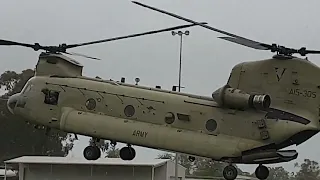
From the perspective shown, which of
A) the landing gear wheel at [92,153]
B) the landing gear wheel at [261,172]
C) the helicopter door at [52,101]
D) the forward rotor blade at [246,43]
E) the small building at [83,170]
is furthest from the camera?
the small building at [83,170]

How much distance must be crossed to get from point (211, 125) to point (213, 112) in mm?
405

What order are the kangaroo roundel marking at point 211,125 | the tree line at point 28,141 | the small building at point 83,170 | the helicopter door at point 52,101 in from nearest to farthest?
the kangaroo roundel marking at point 211,125, the helicopter door at point 52,101, the small building at point 83,170, the tree line at point 28,141

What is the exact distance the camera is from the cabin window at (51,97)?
2100 cm

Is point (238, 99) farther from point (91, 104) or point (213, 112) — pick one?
point (91, 104)

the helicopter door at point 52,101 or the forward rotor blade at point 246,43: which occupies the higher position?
the forward rotor blade at point 246,43

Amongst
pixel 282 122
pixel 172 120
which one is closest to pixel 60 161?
pixel 172 120

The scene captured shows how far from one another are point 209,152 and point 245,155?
3.59 feet

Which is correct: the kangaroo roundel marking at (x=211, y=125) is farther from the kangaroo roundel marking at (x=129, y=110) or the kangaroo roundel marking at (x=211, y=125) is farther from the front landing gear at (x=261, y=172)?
the kangaroo roundel marking at (x=129, y=110)

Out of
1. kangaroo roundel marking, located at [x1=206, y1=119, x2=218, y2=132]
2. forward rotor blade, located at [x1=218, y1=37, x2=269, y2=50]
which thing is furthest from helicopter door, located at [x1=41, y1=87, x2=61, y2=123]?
forward rotor blade, located at [x1=218, y1=37, x2=269, y2=50]

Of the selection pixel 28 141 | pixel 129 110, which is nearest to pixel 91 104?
pixel 129 110

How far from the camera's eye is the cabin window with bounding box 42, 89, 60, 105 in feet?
68.9

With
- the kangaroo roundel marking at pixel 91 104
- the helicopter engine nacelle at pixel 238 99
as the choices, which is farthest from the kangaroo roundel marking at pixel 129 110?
the helicopter engine nacelle at pixel 238 99

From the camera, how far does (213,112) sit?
61.1 ft

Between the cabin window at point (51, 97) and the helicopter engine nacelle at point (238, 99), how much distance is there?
5788 millimetres
